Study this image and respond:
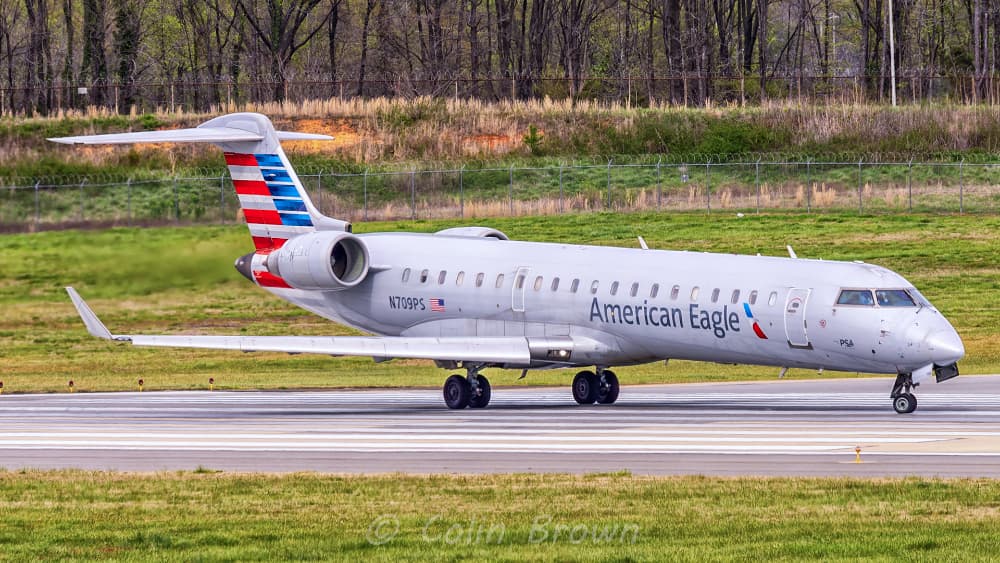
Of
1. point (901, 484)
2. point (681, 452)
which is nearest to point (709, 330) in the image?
point (681, 452)

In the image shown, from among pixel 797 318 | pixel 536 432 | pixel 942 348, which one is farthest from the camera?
pixel 797 318

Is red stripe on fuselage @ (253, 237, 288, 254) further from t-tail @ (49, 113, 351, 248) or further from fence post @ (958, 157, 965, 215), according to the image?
fence post @ (958, 157, 965, 215)

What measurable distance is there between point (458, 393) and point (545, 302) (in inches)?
102

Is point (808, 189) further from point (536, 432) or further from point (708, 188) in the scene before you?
point (536, 432)

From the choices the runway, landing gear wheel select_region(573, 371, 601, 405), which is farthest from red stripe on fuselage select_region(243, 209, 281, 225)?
landing gear wheel select_region(573, 371, 601, 405)

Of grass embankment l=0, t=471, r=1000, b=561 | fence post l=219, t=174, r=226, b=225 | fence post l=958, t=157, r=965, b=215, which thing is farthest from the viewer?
fence post l=958, t=157, r=965, b=215

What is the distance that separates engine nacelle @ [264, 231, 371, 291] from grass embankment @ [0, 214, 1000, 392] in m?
4.23

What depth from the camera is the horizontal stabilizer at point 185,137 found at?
32188 millimetres

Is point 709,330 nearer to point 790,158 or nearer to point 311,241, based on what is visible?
point 311,241

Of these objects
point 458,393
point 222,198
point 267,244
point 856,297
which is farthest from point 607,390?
point 222,198

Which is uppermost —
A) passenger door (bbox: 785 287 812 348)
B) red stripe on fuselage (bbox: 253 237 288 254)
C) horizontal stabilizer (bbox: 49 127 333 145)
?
horizontal stabilizer (bbox: 49 127 333 145)

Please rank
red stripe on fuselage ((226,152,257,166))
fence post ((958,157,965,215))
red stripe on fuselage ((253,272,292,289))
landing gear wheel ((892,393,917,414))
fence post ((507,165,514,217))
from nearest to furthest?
1. landing gear wheel ((892,393,917,414))
2. red stripe on fuselage ((253,272,292,289))
3. red stripe on fuselage ((226,152,257,166))
4. fence post ((958,157,965,215))
5. fence post ((507,165,514,217))

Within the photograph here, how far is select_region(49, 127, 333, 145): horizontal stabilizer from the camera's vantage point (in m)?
32.2

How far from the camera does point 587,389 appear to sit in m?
32.3
